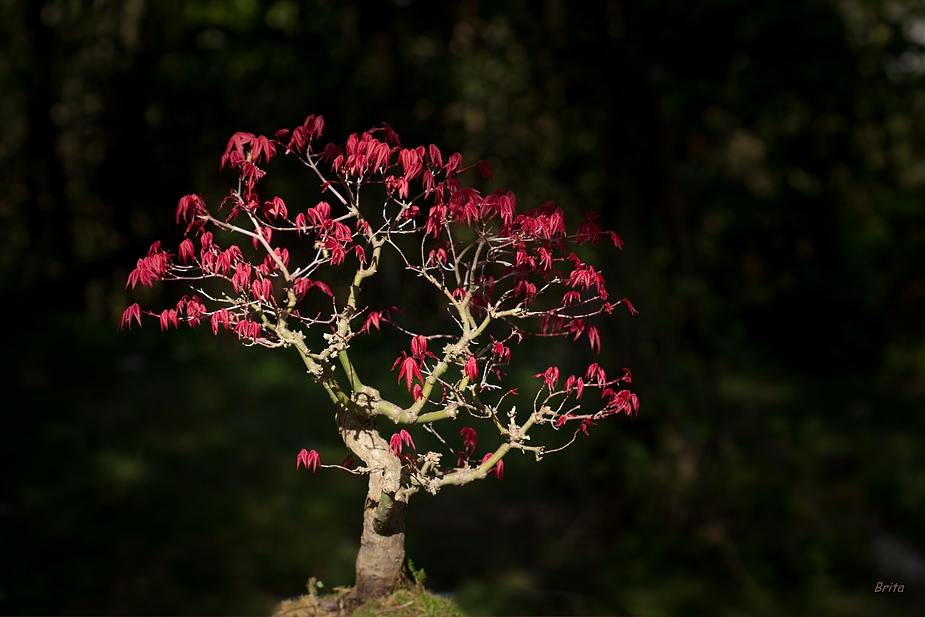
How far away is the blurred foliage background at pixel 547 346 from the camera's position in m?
3.57

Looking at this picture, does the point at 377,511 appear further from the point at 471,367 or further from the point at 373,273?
the point at 373,273

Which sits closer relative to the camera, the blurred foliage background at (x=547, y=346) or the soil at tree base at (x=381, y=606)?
the soil at tree base at (x=381, y=606)

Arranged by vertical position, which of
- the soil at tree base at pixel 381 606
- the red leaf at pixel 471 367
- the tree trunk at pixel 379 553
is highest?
the red leaf at pixel 471 367

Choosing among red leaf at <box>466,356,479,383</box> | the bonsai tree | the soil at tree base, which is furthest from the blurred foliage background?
red leaf at <box>466,356,479,383</box>

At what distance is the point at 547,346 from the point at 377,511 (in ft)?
10.4

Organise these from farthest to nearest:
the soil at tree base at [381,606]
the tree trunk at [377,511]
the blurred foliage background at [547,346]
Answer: the blurred foliage background at [547,346] → the soil at tree base at [381,606] → the tree trunk at [377,511]

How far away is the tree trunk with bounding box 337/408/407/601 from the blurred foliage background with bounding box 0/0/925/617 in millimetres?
691

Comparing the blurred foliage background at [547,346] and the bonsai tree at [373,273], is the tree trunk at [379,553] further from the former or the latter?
the blurred foliage background at [547,346]

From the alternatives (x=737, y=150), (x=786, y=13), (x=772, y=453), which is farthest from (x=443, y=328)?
(x=737, y=150)

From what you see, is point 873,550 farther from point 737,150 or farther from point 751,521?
point 737,150

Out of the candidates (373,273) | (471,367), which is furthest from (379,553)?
(373,273)

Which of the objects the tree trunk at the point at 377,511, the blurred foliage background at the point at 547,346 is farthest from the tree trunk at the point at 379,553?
the blurred foliage background at the point at 547,346

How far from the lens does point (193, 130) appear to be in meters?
5.57

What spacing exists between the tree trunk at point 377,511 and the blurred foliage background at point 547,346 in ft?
2.27
